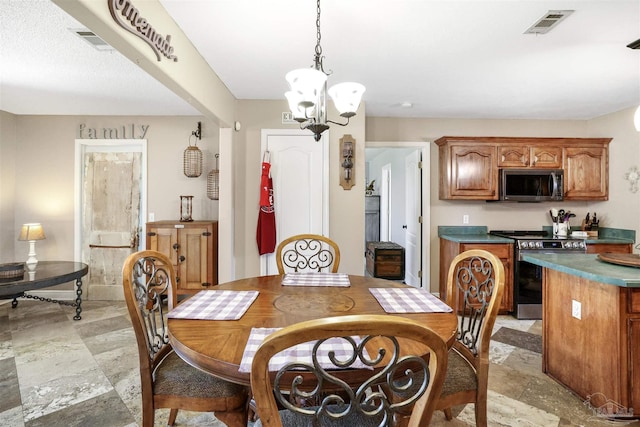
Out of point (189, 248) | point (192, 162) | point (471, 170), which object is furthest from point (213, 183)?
point (471, 170)

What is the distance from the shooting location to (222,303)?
152 cm

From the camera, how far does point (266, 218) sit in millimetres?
3381

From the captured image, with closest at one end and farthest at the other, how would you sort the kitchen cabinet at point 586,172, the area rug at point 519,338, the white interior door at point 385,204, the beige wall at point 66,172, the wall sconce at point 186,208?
the area rug at point 519,338 → the wall sconce at point 186,208 → the kitchen cabinet at point 586,172 → the beige wall at point 66,172 → the white interior door at point 385,204

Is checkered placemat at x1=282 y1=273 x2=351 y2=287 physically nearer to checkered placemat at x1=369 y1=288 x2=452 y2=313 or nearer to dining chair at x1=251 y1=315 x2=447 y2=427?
checkered placemat at x1=369 y1=288 x2=452 y2=313

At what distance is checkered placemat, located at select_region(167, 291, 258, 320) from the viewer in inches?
53.3

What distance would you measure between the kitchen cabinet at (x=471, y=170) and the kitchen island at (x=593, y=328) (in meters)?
1.72

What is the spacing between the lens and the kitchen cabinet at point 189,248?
3.54 meters

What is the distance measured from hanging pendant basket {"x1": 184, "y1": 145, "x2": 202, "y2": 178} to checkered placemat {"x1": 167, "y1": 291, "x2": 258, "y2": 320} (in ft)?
8.59

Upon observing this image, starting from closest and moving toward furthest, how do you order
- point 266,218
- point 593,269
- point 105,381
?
point 593,269 < point 105,381 < point 266,218

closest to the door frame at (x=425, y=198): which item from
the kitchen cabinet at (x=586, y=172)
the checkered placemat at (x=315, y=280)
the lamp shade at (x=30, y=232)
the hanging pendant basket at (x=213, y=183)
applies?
the kitchen cabinet at (x=586, y=172)

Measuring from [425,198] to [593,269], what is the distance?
92.5 inches

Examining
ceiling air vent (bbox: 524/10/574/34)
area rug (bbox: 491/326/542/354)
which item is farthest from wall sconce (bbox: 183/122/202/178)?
area rug (bbox: 491/326/542/354)

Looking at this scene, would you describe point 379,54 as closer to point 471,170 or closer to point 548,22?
point 548,22

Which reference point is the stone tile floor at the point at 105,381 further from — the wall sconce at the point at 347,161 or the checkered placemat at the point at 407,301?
the wall sconce at the point at 347,161
